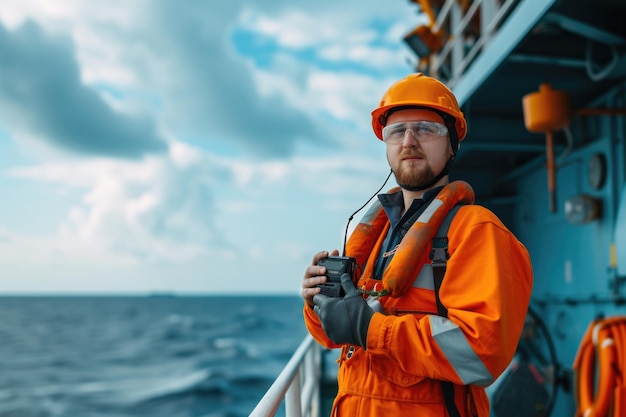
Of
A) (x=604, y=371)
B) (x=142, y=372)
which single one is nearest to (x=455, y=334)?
(x=604, y=371)

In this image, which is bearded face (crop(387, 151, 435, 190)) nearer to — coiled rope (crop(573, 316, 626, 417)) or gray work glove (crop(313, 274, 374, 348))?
gray work glove (crop(313, 274, 374, 348))

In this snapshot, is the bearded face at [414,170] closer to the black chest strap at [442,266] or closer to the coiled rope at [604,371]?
the black chest strap at [442,266]

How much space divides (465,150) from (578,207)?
1.20 m

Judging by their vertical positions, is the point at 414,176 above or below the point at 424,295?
above

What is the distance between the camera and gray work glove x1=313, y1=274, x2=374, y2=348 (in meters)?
1.51

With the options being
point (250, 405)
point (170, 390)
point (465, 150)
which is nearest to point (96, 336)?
point (170, 390)

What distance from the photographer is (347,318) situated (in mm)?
1532

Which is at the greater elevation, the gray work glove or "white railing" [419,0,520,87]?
"white railing" [419,0,520,87]

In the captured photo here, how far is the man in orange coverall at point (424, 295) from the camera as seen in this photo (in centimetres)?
145

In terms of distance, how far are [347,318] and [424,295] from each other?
0.92 ft

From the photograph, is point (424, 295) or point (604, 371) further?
point (604, 371)

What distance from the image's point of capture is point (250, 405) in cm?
2072

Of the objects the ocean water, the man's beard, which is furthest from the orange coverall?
the ocean water

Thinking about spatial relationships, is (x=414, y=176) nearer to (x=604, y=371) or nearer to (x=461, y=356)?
(x=461, y=356)
